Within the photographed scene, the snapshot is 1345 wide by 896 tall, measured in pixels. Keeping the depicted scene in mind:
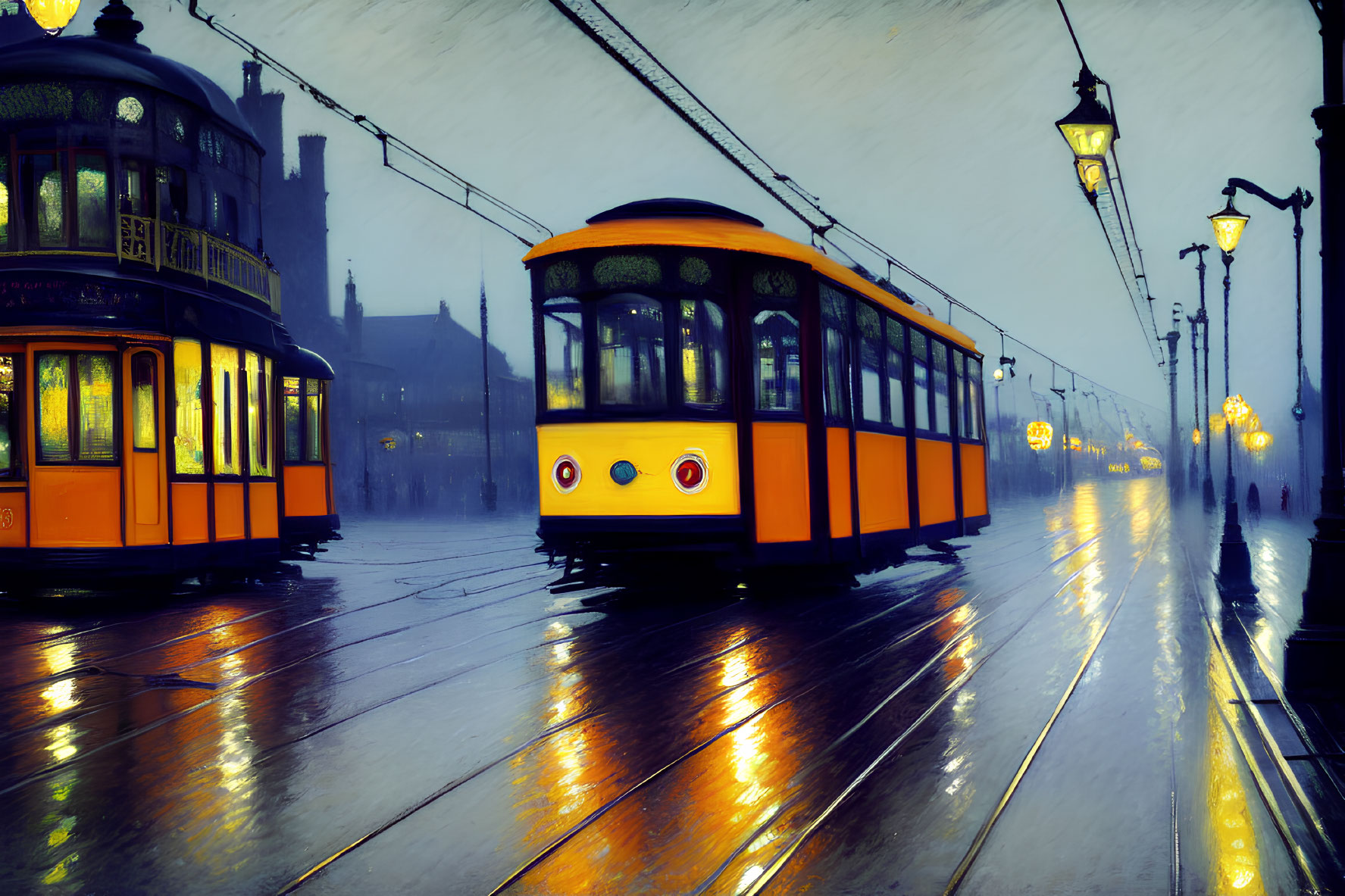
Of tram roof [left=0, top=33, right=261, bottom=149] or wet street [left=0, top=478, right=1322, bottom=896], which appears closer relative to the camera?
wet street [left=0, top=478, right=1322, bottom=896]

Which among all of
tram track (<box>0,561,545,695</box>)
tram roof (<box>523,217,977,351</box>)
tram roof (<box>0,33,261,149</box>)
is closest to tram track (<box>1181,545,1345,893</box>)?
tram roof (<box>523,217,977,351</box>)

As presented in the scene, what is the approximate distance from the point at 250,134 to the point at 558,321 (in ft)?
34.0

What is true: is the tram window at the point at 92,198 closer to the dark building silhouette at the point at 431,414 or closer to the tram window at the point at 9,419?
the tram window at the point at 9,419

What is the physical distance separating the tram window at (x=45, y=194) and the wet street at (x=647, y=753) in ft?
20.7

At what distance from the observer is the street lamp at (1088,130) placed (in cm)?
952

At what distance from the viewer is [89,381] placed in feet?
45.0

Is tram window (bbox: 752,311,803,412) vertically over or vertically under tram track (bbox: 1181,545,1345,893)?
over

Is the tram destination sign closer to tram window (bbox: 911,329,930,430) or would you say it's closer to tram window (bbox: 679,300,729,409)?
tram window (bbox: 679,300,729,409)

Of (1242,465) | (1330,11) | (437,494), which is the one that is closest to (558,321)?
(1330,11)

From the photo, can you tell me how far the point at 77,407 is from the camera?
537 inches

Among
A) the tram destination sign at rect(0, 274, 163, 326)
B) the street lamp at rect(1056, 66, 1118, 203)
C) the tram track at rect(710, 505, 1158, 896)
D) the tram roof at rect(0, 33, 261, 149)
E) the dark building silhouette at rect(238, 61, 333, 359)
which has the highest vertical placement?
the dark building silhouette at rect(238, 61, 333, 359)

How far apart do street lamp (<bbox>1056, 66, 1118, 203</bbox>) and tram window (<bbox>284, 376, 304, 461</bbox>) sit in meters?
13.7

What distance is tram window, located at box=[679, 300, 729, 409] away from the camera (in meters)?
11.4

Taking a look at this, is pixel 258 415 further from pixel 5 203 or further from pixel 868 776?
pixel 868 776
